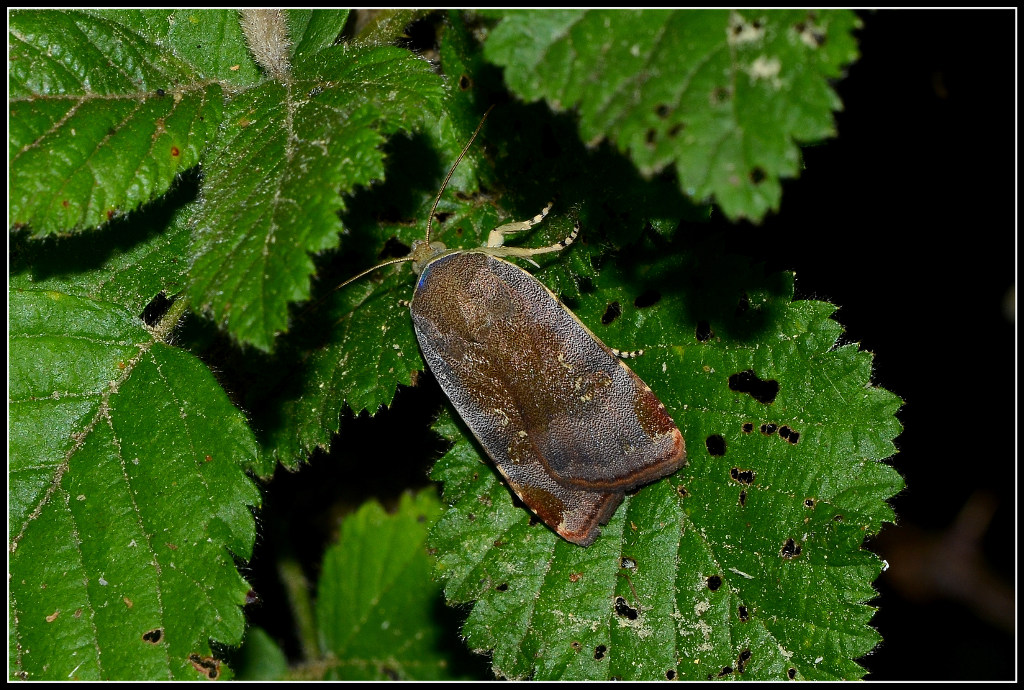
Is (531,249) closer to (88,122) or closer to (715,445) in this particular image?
(715,445)

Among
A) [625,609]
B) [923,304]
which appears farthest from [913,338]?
[625,609]

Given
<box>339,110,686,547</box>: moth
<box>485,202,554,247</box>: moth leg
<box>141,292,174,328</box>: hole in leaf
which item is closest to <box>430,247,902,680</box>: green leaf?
<box>339,110,686,547</box>: moth

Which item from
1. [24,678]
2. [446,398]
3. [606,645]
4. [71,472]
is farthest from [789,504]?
[24,678]

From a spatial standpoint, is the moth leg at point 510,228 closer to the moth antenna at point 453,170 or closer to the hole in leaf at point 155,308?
the moth antenna at point 453,170

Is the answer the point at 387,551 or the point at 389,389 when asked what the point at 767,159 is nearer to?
the point at 389,389

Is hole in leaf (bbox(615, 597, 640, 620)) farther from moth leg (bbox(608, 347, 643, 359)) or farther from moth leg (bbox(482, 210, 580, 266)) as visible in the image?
moth leg (bbox(482, 210, 580, 266))

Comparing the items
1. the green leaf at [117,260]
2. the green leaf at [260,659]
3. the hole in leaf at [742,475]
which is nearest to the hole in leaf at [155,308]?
the green leaf at [117,260]
